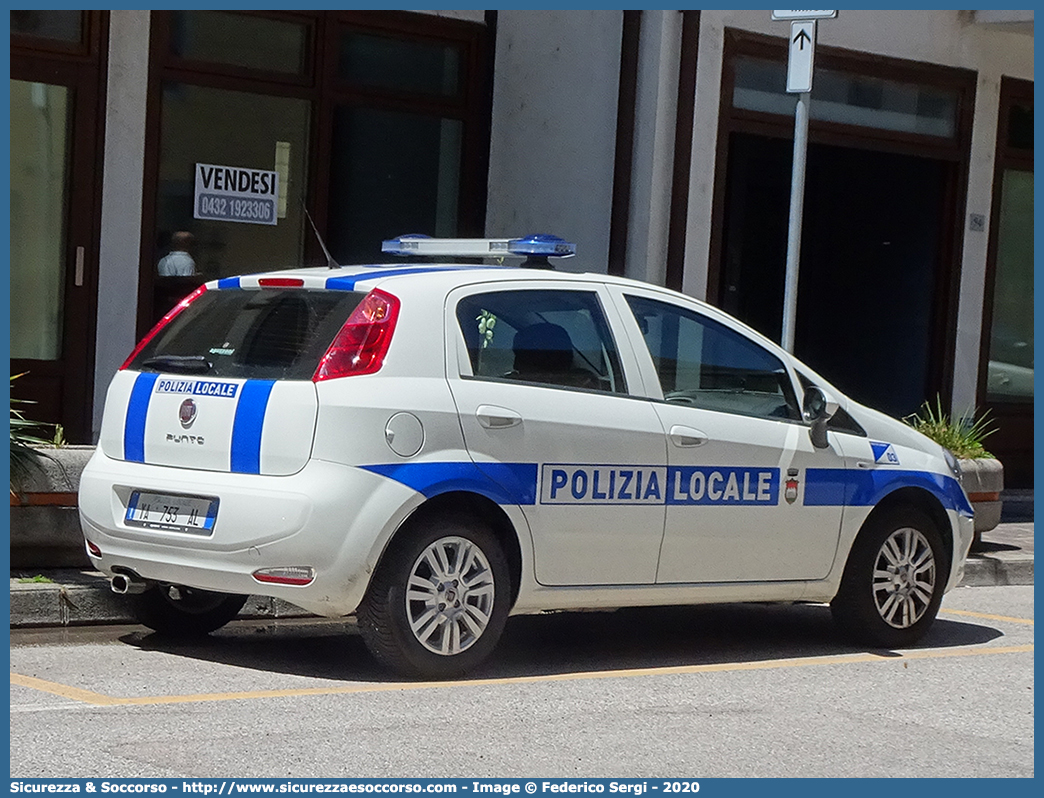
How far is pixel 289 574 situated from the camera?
684cm

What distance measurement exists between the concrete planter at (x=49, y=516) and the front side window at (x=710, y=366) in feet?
9.58

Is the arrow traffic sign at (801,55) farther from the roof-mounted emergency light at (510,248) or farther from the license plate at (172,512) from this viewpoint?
the license plate at (172,512)

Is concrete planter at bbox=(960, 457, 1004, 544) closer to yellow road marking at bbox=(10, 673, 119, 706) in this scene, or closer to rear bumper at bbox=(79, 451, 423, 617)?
rear bumper at bbox=(79, 451, 423, 617)

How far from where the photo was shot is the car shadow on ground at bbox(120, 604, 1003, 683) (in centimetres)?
763

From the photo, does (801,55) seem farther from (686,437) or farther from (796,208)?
(686,437)

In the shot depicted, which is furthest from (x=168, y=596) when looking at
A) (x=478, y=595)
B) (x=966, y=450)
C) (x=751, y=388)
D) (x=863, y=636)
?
(x=966, y=450)

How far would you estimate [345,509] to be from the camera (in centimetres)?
682

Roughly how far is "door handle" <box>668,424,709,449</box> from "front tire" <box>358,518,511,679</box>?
98cm

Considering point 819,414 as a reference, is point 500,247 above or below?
above

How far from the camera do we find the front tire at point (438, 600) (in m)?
6.96

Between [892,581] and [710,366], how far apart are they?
1465 millimetres

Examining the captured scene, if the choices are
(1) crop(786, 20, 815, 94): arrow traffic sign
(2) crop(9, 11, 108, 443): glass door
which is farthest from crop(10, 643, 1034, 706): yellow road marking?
(2) crop(9, 11, 108, 443): glass door

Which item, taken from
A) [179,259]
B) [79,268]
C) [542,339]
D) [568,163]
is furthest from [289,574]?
[568,163]

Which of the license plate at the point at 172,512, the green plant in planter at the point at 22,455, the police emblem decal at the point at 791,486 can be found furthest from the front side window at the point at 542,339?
the green plant in planter at the point at 22,455
